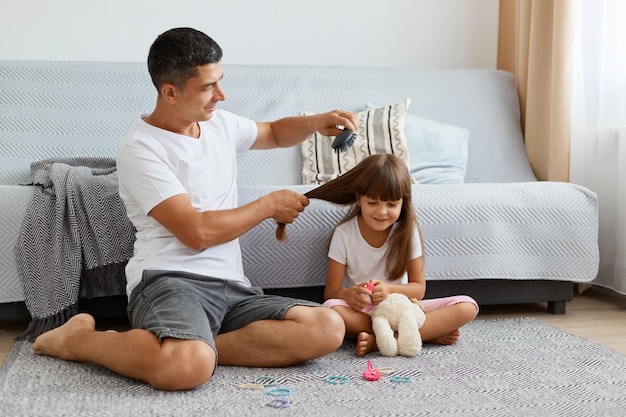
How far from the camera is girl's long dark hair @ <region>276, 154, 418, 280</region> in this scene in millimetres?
2139

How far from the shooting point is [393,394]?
1.67m

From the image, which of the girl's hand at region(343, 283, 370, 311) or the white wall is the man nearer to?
the girl's hand at region(343, 283, 370, 311)

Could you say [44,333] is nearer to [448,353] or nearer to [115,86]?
[448,353]

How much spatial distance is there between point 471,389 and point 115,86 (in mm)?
1904

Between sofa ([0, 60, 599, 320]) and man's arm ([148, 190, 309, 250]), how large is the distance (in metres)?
0.36

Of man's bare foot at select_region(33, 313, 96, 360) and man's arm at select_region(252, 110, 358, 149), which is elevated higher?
man's arm at select_region(252, 110, 358, 149)

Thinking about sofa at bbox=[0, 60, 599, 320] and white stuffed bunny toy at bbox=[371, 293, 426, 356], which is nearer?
white stuffed bunny toy at bbox=[371, 293, 426, 356]

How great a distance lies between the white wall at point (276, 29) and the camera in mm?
3248

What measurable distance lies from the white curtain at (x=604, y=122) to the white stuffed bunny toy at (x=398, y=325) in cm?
107

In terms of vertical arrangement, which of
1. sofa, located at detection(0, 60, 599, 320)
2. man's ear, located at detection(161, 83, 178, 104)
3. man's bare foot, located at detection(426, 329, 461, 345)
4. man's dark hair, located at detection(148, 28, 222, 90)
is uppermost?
man's dark hair, located at detection(148, 28, 222, 90)

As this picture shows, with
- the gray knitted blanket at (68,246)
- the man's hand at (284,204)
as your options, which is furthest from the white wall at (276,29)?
the man's hand at (284,204)

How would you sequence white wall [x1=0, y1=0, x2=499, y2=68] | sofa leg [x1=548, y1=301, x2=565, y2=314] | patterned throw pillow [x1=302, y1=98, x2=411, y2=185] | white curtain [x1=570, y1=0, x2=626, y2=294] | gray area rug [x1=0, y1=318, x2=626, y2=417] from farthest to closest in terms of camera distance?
white wall [x1=0, y1=0, x2=499, y2=68], patterned throw pillow [x1=302, y1=98, x2=411, y2=185], white curtain [x1=570, y1=0, x2=626, y2=294], sofa leg [x1=548, y1=301, x2=565, y2=314], gray area rug [x1=0, y1=318, x2=626, y2=417]

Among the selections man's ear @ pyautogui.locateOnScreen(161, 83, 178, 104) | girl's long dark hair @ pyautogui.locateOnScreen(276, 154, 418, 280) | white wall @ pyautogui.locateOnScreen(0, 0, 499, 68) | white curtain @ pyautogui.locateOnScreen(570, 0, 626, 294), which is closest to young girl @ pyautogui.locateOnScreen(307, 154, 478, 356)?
girl's long dark hair @ pyautogui.locateOnScreen(276, 154, 418, 280)

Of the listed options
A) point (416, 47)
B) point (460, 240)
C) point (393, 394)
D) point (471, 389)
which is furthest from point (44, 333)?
point (416, 47)
